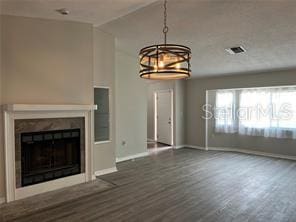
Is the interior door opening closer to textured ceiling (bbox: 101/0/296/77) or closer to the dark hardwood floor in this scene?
textured ceiling (bbox: 101/0/296/77)

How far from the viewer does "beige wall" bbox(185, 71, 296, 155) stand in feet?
20.7

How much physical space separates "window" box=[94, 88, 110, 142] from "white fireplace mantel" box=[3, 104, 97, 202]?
1.50 ft

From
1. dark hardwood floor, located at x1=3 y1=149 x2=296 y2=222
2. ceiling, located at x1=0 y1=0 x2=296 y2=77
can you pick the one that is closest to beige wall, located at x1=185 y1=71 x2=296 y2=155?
ceiling, located at x1=0 y1=0 x2=296 y2=77

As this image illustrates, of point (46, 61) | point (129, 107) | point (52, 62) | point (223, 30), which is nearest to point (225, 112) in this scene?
point (129, 107)

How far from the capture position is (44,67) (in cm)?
392

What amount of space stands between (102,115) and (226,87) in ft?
14.3

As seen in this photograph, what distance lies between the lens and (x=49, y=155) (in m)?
4.07

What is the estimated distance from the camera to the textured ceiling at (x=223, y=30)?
135 inches

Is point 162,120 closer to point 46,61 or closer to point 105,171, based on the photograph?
point 105,171

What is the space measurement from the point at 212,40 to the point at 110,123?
292cm

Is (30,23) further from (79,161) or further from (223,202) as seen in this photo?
(223,202)

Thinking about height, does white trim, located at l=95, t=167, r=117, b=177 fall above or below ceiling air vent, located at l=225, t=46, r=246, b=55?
below

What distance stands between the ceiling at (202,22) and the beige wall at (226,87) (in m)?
0.58

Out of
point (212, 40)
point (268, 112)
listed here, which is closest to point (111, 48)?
point (212, 40)
